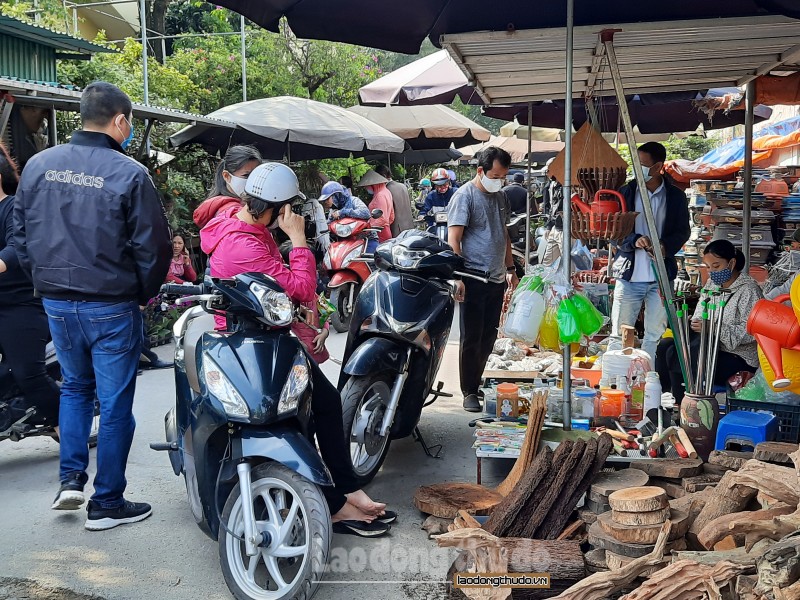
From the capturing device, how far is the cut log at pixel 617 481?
137 inches

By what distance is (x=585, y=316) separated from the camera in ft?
13.3

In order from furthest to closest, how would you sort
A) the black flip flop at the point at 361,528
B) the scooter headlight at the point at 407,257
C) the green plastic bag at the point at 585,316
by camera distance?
1. the scooter headlight at the point at 407,257
2. the green plastic bag at the point at 585,316
3. the black flip flop at the point at 361,528

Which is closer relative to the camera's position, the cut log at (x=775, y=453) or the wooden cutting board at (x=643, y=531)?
the wooden cutting board at (x=643, y=531)

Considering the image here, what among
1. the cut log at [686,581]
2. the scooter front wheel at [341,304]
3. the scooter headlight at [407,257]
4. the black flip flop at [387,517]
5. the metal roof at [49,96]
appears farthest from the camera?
the scooter front wheel at [341,304]

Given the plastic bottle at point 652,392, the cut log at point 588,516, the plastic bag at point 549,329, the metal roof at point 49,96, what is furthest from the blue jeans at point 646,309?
the metal roof at point 49,96

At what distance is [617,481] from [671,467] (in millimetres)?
305

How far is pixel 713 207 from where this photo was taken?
8.98 meters

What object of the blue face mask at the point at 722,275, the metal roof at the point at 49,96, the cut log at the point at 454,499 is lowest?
the cut log at the point at 454,499

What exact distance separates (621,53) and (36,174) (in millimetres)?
3360

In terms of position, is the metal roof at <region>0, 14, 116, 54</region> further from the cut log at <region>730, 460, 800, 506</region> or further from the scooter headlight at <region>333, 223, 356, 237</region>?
the cut log at <region>730, 460, 800, 506</region>

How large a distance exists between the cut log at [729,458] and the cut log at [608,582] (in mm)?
955

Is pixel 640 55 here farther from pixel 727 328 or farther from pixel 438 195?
pixel 438 195

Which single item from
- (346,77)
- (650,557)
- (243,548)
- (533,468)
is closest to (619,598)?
(650,557)

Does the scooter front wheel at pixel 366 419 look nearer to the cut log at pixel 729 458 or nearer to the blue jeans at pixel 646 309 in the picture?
the cut log at pixel 729 458
